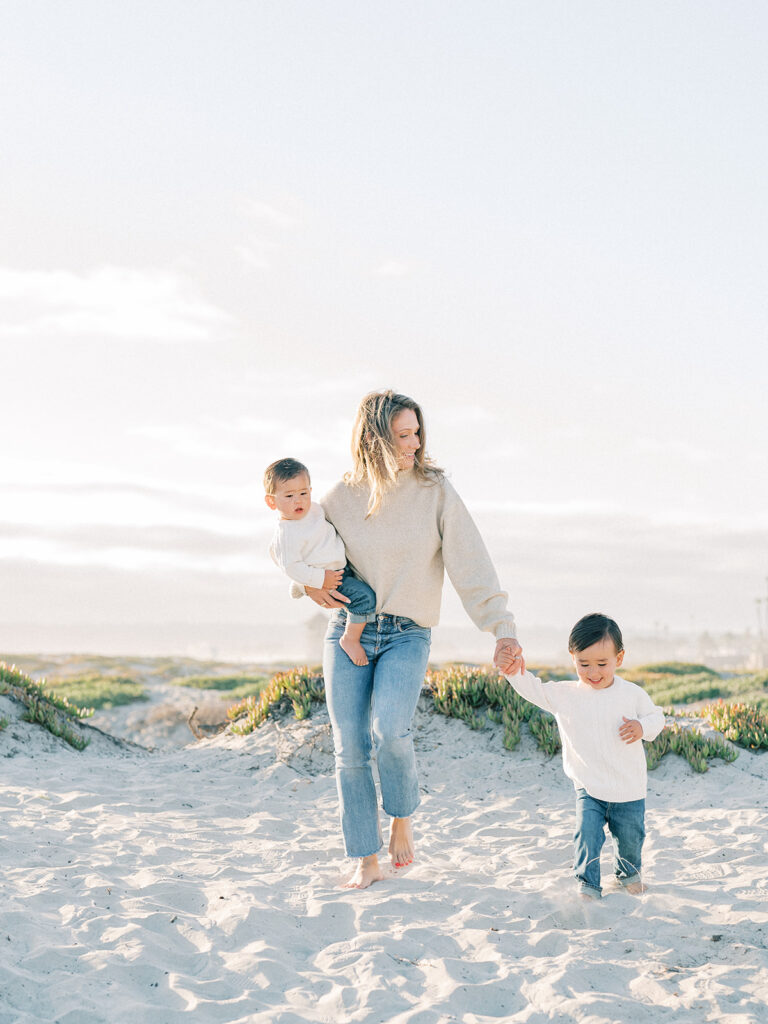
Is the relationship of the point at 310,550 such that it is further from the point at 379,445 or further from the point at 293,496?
the point at 379,445

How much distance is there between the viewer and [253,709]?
1088cm

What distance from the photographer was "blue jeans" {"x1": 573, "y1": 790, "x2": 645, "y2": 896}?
514 cm

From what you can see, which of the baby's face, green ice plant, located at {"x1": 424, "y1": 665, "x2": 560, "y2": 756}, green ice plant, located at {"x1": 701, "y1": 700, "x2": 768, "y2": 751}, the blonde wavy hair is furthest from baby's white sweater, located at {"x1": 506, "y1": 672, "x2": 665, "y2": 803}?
green ice plant, located at {"x1": 701, "y1": 700, "x2": 768, "y2": 751}

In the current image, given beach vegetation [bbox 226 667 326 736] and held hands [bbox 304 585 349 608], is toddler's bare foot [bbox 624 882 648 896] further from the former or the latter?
beach vegetation [bbox 226 667 326 736]

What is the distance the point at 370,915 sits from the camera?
16.4 feet

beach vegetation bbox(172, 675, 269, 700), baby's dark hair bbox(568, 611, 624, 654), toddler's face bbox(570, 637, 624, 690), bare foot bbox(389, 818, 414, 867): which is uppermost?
baby's dark hair bbox(568, 611, 624, 654)

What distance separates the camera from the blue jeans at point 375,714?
507cm

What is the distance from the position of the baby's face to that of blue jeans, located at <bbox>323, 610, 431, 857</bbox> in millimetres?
654

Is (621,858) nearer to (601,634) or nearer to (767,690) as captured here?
(601,634)

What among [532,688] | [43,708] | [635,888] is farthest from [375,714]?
[43,708]

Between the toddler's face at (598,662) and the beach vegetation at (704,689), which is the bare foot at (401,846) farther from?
the beach vegetation at (704,689)

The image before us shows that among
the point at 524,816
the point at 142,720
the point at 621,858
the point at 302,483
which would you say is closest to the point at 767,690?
the point at 142,720

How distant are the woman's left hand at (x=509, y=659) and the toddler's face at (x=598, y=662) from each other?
30 cm

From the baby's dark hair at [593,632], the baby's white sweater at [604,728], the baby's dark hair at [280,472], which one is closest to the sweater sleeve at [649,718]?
the baby's white sweater at [604,728]
